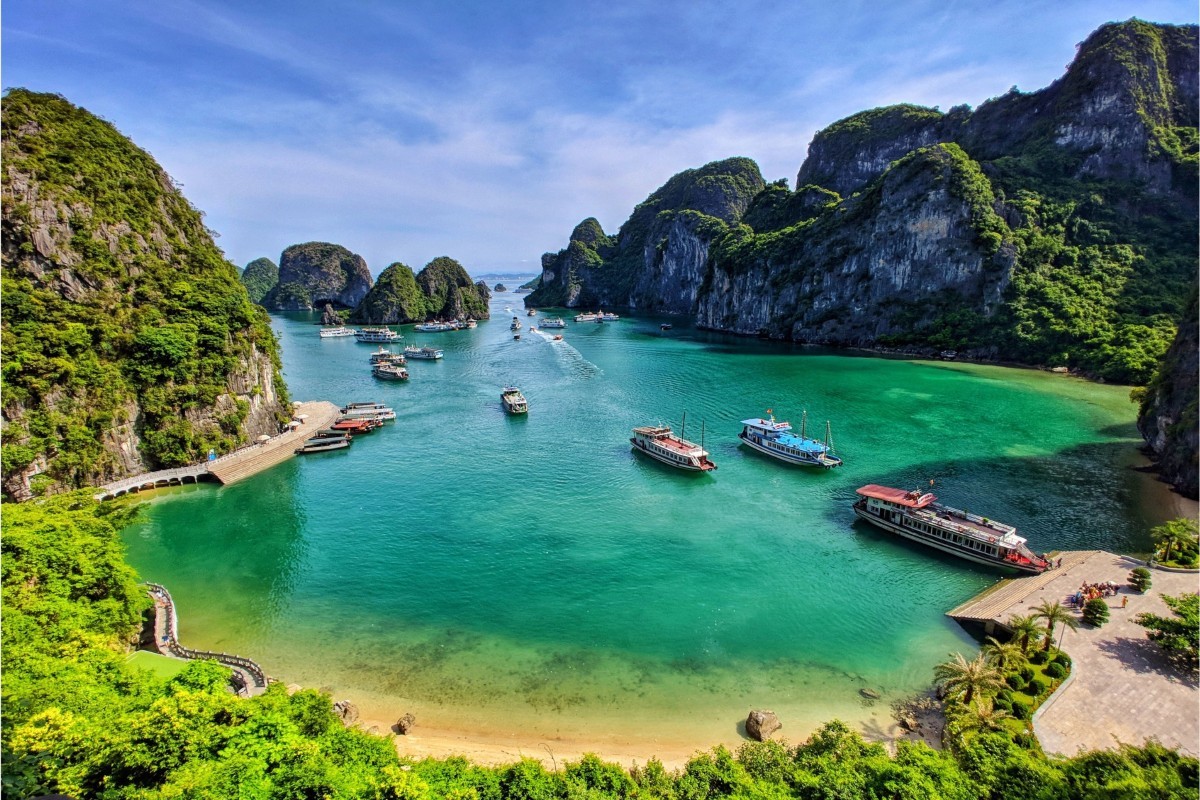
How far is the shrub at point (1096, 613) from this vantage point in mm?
28156

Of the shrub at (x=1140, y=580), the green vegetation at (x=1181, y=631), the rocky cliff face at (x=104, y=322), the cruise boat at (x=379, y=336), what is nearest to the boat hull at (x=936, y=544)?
the shrub at (x=1140, y=580)

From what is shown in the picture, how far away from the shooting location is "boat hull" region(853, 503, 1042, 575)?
119 ft

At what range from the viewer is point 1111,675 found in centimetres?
2461

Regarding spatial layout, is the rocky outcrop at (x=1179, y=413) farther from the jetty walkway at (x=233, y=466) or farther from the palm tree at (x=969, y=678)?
the jetty walkway at (x=233, y=466)

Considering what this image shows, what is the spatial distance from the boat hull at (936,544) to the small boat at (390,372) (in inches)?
3351

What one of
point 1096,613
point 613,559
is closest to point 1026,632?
point 1096,613

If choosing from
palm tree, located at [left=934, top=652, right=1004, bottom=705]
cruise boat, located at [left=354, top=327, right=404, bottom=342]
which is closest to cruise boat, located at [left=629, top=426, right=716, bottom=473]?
palm tree, located at [left=934, top=652, right=1004, bottom=705]

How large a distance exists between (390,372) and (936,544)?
9407cm

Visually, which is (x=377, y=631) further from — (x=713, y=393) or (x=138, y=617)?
(x=713, y=393)

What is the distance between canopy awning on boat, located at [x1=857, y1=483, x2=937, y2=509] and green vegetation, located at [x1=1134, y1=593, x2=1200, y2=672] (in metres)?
15.3

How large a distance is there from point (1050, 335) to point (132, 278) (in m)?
144

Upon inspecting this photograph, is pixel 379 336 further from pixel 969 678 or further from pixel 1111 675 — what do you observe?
pixel 1111 675

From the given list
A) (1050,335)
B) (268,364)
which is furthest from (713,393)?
(1050,335)

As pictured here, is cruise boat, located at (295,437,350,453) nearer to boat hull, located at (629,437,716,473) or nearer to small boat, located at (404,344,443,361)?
boat hull, located at (629,437,716,473)
